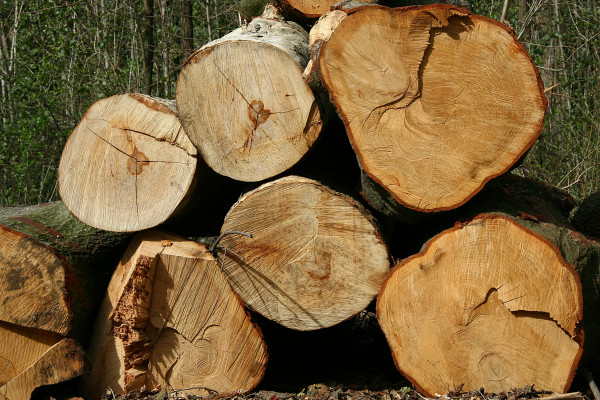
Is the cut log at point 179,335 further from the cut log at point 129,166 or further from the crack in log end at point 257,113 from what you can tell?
the crack in log end at point 257,113

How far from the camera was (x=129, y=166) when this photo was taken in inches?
119

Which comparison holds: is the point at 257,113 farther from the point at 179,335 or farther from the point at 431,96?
the point at 179,335

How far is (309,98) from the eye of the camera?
2.76 meters

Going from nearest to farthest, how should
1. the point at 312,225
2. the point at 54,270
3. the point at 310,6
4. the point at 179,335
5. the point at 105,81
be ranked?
the point at 312,225 → the point at 54,270 → the point at 179,335 → the point at 310,6 → the point at 105,81

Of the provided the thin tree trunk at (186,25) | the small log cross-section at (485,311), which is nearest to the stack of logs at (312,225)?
the small log cross-section at (485,311)

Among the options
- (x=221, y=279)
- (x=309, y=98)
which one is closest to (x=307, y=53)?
(x=309, y=98)

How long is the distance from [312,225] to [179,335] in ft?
3.06

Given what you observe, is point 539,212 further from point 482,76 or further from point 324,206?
point 324,206

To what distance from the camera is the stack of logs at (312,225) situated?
8.16 ft

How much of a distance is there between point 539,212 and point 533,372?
758mm

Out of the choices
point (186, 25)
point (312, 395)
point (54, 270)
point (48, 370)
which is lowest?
point (312, 395)

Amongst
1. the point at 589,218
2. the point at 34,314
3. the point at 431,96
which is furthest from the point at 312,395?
the point at 589,218

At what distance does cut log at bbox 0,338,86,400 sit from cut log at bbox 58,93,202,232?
64 cm

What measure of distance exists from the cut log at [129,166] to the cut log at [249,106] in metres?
0.16
